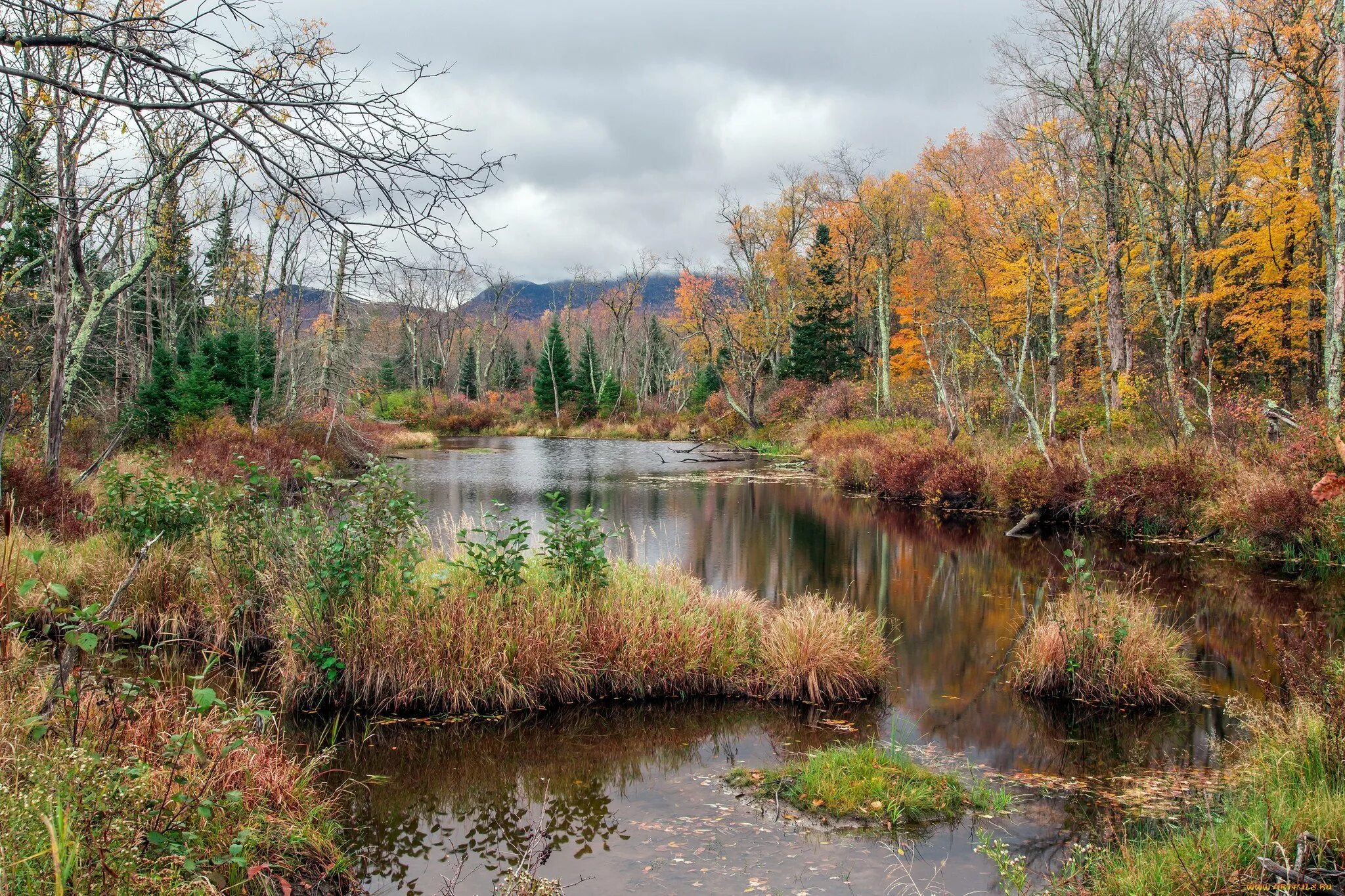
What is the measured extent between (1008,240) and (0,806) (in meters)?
27.9

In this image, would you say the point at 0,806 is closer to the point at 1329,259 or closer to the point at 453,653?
the point at 453,653

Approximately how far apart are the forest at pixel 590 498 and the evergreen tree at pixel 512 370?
126 ft

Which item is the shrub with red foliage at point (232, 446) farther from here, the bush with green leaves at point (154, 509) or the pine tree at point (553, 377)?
the pine tree at point (553, 377)

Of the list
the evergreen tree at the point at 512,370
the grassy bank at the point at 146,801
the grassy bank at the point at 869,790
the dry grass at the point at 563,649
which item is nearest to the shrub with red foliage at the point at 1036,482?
the dry grass at the point at 563,649

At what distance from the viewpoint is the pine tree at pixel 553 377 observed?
58.1m

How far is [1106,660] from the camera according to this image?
7883 millimetres

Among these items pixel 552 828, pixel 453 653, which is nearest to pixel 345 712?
pixel 453 653

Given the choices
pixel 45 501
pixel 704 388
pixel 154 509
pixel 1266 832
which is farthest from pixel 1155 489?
pixel 704 388

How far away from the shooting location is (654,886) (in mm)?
4859

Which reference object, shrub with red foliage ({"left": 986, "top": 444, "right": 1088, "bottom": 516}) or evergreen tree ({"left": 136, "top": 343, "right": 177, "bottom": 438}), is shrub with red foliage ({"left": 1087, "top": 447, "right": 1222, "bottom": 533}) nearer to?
shrub with red foliage ({"left": 986, "top": 444, "right": 1088, "bottom": 516})

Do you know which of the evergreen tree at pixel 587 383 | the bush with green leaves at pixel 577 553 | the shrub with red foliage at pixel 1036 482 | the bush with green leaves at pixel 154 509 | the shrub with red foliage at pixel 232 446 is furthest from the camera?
the evergreen tree at pixel 587 383

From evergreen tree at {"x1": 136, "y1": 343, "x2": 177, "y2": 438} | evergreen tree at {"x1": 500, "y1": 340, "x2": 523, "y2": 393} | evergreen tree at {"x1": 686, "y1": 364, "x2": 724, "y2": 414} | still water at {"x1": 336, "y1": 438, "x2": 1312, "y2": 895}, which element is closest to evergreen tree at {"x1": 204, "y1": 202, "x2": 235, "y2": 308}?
evergreen tree at {"x1": 136, "y1": 343, "x2": 177, "y2": 438}

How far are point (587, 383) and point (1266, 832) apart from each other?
2243 inches

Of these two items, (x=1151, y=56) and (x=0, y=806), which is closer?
(x=0, y=806)
